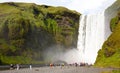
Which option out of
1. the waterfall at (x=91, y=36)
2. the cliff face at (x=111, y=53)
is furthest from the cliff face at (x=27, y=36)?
the cliff face at (x=111, y=53)

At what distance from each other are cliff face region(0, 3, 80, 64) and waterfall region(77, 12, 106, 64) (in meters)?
16.0

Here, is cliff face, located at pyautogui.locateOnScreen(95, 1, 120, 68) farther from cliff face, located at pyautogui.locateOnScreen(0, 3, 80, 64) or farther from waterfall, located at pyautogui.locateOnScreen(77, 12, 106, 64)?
cliff face, located at pyautogui.locateOnScreen(0, 3, 80, 64)

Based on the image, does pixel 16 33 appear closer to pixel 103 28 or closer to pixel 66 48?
pixel 66 48

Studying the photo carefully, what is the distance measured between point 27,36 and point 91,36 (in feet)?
124

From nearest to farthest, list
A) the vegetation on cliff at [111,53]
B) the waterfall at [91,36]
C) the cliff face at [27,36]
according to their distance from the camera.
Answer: the vegetation on cliff at [111,53] → the waterfall at [91,36] → the cliff face at [27,36]

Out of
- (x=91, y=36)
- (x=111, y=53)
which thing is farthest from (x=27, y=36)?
(x=111, y=53)

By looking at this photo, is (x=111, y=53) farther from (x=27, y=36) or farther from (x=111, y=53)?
(x=27, y=36)

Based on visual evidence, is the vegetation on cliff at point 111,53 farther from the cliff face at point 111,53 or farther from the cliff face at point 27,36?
the cliff face at point 27,36

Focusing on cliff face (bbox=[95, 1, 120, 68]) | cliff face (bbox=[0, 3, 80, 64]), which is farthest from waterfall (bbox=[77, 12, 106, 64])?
cliff face (bbox=[95, 1, 120, 68])

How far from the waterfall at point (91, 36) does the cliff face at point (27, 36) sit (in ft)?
52.5

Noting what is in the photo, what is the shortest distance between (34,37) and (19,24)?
12723 mm

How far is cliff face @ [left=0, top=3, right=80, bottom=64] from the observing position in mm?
A: 171250

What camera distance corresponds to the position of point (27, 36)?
17925cm

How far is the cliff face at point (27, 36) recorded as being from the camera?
562 ft
